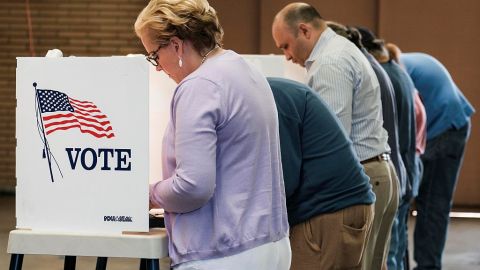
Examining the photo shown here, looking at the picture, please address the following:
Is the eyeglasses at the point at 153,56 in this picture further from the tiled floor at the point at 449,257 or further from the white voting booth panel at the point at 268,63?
the tiled floor at the point at 449,257

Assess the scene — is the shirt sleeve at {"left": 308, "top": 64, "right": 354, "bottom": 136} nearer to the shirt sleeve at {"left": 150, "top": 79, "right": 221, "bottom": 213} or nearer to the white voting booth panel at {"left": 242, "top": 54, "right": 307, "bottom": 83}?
the white voting booth panel at {"left": 242, "top": 54, "right": 307, "bottom": 83}

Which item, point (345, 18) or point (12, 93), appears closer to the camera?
point (345, 18)

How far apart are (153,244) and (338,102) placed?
1.36 meters

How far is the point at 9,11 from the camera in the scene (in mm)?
11266

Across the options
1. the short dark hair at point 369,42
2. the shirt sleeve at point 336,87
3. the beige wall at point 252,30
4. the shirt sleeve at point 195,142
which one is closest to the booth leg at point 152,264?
the shirt sleeve at point 195,142

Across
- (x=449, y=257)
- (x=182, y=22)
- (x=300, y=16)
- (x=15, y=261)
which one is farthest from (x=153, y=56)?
(x=449, y=257)

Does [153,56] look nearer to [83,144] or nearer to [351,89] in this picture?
[83,144]

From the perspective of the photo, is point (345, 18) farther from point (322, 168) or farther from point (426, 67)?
point (322, 168)

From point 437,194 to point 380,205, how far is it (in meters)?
2.07

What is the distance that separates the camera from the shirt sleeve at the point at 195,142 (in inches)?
94.8

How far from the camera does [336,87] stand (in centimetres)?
380

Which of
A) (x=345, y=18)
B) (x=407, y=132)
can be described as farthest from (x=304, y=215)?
(x=345, y=18)

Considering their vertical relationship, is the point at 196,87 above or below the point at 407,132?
above

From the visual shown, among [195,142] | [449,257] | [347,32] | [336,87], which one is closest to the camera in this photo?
[195,142]
